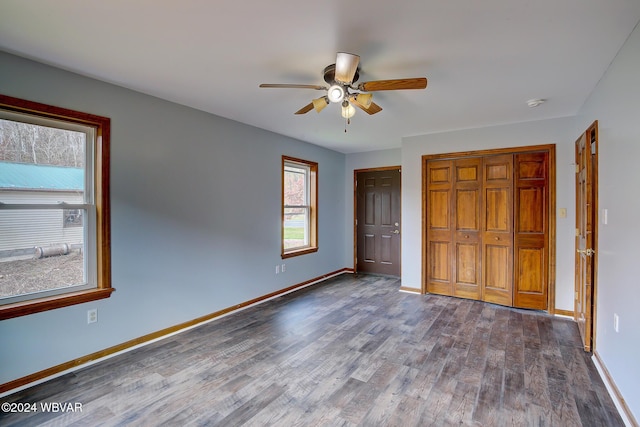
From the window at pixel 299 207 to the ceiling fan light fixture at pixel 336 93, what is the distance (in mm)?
2532

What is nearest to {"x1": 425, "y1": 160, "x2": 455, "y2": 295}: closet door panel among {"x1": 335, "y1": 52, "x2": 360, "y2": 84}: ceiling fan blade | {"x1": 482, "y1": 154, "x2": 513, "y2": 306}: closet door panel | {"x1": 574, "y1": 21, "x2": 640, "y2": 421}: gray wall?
{"x1": 482, "y1": 154, "x2": 513, "y2": 306}: closet door panel

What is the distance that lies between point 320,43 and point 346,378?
251 centimetres

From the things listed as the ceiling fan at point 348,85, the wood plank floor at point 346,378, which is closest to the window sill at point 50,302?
the wood plank floor at point 346,378

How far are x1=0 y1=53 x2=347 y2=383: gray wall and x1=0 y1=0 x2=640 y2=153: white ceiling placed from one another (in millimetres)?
271

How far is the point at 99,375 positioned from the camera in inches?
97.7

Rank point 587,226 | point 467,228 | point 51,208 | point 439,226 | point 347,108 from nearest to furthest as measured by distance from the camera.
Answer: point 51,208 → point 347,108 → point 587,226 → point 467,228 → point 439,226

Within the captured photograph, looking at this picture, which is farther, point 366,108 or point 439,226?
point 439,226

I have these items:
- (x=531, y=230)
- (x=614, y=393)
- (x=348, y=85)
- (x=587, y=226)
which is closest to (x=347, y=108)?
(x=348, y=85)

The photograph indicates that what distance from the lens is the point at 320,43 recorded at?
6.93ft

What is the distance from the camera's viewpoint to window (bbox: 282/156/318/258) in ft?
16.8

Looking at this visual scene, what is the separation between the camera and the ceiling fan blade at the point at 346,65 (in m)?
1.95

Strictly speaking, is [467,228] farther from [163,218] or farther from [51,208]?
[51,208]

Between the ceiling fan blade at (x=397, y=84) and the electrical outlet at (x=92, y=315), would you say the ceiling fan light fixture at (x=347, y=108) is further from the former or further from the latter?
the electrical outlet at (x=92, y=315)

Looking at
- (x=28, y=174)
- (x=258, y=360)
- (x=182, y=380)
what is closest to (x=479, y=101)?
(x=258, y=360)
